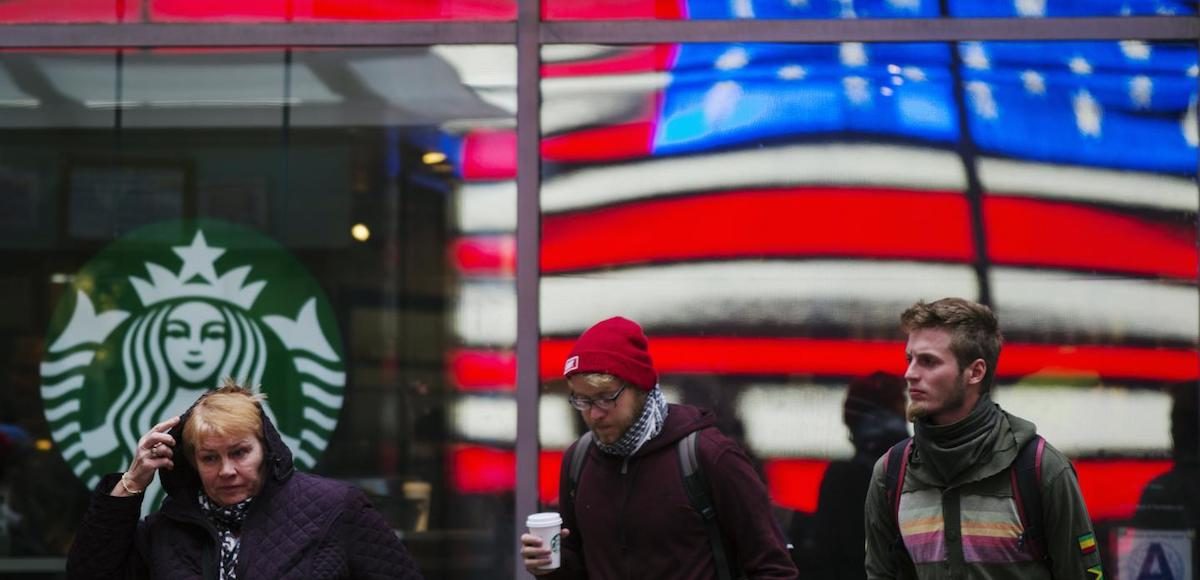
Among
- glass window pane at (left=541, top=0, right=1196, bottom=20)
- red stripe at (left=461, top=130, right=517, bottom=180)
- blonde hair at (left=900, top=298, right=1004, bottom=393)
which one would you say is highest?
glass window pane at (left=541, top=0, right=1196, bottom=20)

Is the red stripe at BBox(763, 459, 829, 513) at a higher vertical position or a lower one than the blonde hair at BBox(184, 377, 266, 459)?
lower

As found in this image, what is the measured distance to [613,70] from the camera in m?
6.81

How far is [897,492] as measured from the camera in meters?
4.19

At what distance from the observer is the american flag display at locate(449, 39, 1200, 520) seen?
21.7 ft

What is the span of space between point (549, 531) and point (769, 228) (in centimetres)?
287

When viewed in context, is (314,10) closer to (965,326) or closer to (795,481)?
(795,481)

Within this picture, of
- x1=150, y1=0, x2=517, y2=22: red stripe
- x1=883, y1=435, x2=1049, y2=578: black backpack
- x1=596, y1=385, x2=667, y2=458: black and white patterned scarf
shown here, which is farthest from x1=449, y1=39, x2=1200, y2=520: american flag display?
x1=883, y1=435, x2=1049, y2=578: black backpack

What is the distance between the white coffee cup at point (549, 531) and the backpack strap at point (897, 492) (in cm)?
94

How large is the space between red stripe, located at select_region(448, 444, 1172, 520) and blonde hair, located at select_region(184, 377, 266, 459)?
2.47 m

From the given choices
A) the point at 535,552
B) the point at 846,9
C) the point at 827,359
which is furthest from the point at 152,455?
the point at 846,9

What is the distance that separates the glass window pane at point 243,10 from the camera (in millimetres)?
6906

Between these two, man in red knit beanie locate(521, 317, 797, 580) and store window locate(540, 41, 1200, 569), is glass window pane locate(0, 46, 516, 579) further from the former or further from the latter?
man in red knit beanie locate(521, 317, 797, 580)

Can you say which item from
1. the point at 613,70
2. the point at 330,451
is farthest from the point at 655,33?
the point at 330,451

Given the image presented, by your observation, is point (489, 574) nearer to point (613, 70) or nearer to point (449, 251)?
point (449, 251)
